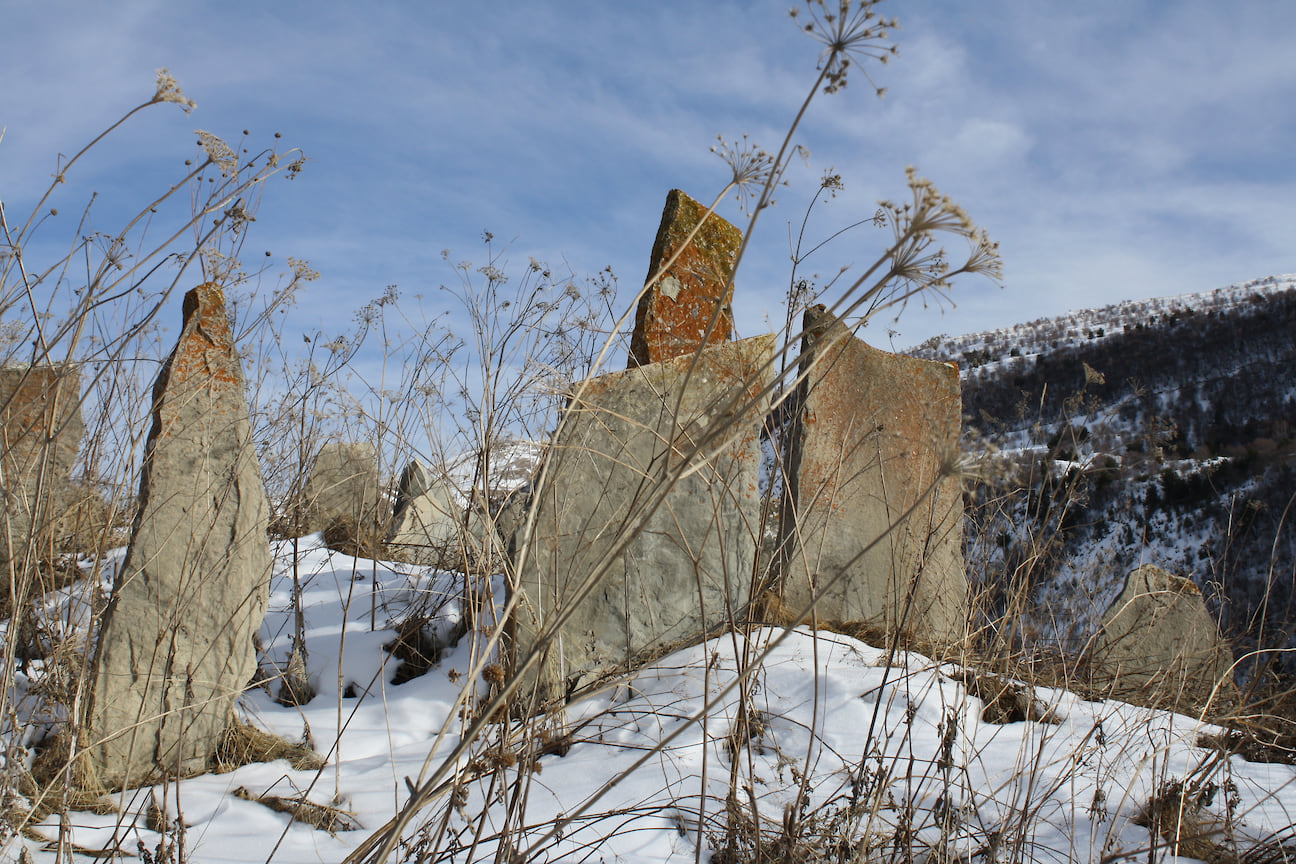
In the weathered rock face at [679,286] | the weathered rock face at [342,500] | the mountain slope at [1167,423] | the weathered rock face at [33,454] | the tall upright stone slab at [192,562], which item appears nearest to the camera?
the weathered rock face at [33,454]

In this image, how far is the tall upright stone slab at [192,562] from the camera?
7.24 feet

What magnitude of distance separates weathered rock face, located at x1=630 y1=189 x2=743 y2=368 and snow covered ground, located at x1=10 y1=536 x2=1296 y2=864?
3.80 ft

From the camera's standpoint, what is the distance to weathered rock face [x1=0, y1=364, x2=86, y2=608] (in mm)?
1280

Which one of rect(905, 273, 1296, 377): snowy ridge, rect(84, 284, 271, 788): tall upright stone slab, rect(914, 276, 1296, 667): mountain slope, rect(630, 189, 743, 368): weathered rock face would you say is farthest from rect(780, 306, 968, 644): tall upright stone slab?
rect(905, 273, 1296, 377): snowy ridge

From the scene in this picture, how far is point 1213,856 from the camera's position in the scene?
1576 millimetres

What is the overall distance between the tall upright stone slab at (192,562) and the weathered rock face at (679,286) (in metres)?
1.35

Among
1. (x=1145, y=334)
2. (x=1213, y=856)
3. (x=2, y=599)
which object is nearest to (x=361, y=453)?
(x=2, y=599)

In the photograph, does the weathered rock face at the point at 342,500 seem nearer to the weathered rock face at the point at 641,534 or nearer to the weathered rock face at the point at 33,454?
the weathered rock face at the point at 33,454

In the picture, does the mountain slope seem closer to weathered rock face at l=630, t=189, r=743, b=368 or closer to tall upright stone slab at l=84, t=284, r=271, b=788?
weathered rock face at l=630, t=189, r=743, b=368

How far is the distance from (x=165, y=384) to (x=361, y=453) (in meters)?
3.18

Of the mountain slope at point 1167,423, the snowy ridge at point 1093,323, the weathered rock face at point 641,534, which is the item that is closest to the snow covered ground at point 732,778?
the weathered rock face at point 641,534

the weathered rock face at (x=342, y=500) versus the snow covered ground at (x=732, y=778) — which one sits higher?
the weathered rock face at (x=342, y=500)

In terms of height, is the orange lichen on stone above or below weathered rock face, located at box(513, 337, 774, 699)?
above

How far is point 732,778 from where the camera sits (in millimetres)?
1314
